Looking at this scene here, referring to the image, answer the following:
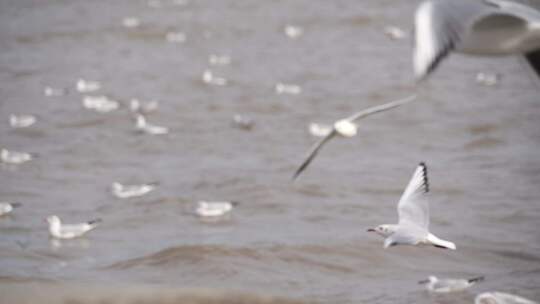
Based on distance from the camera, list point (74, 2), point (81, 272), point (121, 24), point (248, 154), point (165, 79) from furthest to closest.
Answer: point (74, 2) < point (121, 24) < point (165, 79) < point (248, 154) < point (81, 272)

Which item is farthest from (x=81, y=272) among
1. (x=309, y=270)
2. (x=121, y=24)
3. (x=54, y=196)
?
(x=121, y=24)

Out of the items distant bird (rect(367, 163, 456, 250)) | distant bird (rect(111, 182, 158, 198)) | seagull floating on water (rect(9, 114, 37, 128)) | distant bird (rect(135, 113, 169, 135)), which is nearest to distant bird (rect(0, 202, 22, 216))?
distant bird (rect(111, 182, 158, 198))

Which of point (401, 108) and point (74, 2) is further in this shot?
point (74, 2)

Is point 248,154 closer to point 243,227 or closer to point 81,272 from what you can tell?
point 243,227

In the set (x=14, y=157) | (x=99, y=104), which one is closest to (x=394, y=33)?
(x=99, y=104)

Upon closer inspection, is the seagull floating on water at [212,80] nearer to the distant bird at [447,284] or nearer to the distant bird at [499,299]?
the distant bird at [447,284]

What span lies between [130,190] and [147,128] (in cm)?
278

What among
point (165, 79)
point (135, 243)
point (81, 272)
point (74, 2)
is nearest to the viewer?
point (81, 272)

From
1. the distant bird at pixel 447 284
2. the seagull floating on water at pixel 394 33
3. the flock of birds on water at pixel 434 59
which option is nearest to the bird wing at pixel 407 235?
the flock of birds on water at pixel 434 59

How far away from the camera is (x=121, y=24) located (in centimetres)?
2133

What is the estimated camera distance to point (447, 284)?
26.3ft

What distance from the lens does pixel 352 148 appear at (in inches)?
523

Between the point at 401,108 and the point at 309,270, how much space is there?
6.35 meters

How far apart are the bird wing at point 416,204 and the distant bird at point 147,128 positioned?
285 inches
